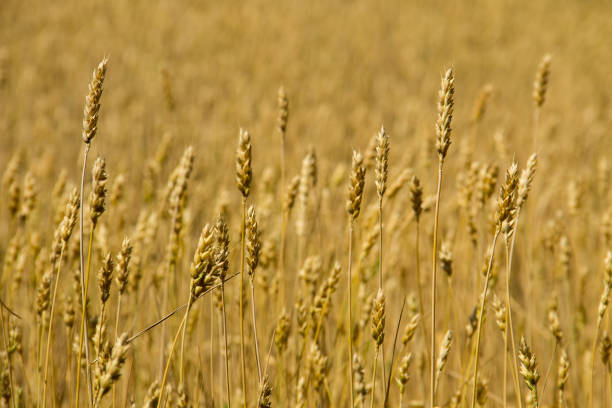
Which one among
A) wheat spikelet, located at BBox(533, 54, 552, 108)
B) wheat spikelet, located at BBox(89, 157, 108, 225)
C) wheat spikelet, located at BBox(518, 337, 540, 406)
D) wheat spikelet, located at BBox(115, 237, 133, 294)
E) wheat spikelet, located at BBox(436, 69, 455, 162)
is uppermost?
wheat spikelet, located at BBox(533, 54, 552, 108)

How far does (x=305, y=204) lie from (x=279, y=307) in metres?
0.40

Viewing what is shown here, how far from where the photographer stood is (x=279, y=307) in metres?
1.82

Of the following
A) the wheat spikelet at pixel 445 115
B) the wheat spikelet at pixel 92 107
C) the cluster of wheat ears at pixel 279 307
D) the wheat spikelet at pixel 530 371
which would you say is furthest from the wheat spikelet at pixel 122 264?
the wheat spikelet at pixel 530 371

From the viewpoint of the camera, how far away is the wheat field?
1.17 metres

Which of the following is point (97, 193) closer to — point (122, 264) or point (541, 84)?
point (122, 264)

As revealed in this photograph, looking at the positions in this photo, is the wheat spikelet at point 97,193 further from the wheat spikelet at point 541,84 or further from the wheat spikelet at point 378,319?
the wheat spikelet at point 541,84

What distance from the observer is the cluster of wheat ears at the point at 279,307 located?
1.02 meters

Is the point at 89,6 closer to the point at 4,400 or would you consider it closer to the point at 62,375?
the point at 62,375

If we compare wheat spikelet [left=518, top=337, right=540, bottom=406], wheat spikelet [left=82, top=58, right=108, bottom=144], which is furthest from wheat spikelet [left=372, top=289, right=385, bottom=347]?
wheat spikelet [left=82, top=58, right=108, bottom=144]

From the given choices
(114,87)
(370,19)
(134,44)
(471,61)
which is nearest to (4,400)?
(114,87)

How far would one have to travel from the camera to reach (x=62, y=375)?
79.0 inches

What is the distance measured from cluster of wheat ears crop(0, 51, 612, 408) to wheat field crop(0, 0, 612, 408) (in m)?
0.01

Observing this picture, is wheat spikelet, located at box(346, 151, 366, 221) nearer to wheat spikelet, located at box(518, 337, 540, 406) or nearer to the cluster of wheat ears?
the cluster of wheat ears

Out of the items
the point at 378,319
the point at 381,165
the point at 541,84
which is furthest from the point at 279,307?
the point at 541,84
